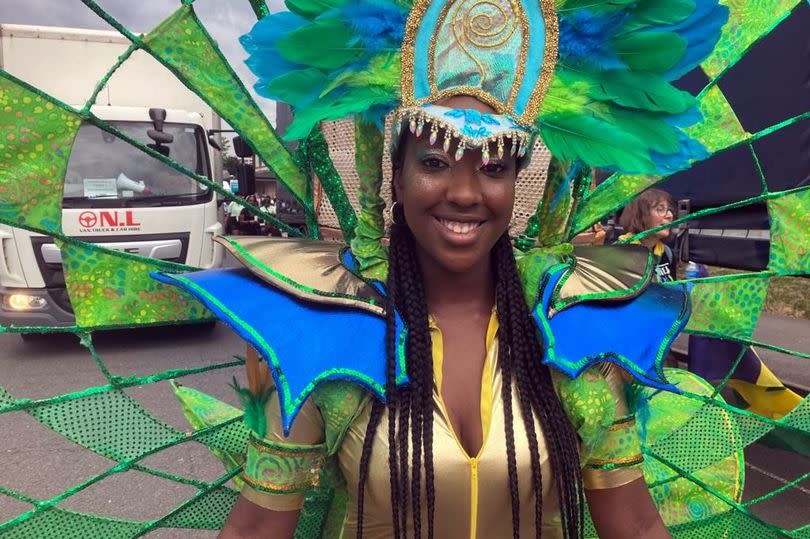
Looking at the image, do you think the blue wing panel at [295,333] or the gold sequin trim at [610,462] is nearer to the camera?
the blue wing panel at [295,333]

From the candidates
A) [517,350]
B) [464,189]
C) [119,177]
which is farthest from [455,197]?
[119,177]

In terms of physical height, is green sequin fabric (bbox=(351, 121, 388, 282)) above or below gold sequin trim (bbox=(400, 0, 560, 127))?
below

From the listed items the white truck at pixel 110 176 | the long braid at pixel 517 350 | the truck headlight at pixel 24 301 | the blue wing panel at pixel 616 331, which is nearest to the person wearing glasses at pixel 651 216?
the blue wing panel at pixel 616 331

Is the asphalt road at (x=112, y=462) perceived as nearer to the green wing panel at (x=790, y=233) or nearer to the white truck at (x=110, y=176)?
the white truck at (x=110, y=176)

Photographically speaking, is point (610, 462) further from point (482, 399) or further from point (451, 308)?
point (451, 308)

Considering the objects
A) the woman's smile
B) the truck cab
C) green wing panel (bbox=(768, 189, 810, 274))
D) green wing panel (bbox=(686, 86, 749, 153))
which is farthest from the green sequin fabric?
the truck cab

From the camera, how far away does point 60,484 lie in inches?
136

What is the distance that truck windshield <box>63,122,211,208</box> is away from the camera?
5.85m

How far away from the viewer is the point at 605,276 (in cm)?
130

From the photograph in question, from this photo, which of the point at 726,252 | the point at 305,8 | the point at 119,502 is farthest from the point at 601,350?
the point at 726,252

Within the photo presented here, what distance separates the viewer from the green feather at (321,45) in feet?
3.76

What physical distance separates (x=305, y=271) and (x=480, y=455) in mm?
479

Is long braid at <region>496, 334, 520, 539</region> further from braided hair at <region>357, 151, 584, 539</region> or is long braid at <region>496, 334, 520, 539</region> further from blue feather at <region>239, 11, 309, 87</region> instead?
blue feather at <region>239, 11, 309, 87</region>

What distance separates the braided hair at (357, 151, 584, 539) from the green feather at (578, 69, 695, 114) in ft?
1.26
